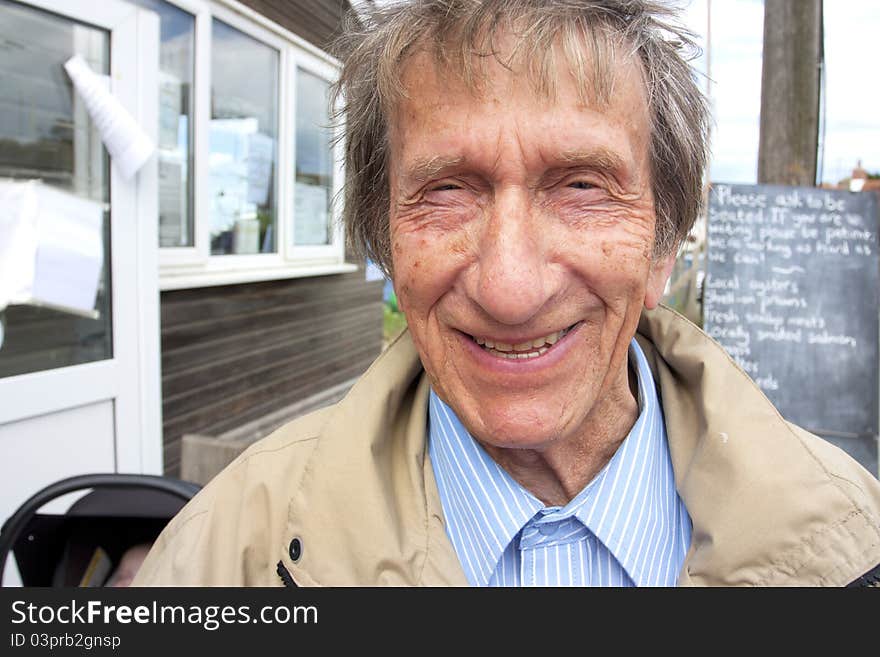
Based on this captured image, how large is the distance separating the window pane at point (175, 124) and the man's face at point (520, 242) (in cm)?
290

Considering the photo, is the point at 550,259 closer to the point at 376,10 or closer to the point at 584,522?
the point at 584,522

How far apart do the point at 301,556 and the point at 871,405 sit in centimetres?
328

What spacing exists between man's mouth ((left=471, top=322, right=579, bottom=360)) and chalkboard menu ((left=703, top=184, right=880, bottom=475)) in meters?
2.57

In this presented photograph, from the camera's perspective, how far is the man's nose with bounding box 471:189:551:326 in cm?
118

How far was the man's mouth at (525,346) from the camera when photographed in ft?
4.17

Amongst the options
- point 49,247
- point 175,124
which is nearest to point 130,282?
point 49,247

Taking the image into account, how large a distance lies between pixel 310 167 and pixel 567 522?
4911 millimetres

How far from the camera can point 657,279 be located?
145 cm

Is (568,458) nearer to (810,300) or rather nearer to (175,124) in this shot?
(810,300)

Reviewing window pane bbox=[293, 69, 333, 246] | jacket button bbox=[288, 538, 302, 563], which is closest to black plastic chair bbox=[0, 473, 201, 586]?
jacket button bbox=[288, 538, 302, 563]

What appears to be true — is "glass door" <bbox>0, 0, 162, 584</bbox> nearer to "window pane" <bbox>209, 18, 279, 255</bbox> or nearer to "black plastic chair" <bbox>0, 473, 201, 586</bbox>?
"black plastic chair" <bbox>0, 473, 201, 586</bbox>

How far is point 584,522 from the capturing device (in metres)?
1.31

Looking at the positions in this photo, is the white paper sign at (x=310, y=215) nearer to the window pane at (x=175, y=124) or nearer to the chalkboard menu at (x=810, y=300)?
the window pane at (x=175, y=124)


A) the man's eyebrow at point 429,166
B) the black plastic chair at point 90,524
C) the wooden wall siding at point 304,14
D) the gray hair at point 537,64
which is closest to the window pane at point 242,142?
the wooden wall siding at point 304,14
